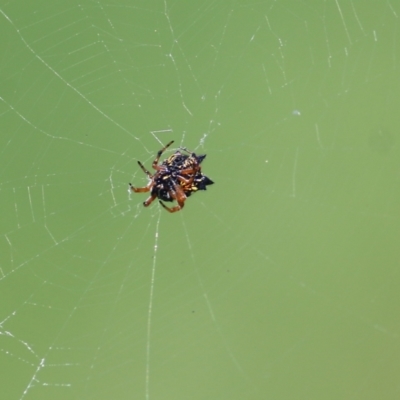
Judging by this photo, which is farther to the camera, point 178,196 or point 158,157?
point 178,196

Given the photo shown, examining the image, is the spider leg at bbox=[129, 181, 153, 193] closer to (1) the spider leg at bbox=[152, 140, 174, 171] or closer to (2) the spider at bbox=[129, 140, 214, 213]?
(2) the spider at bbox=[129, 140, 214, 213]

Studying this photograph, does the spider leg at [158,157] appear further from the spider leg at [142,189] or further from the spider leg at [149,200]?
the spider leg at [149,200]

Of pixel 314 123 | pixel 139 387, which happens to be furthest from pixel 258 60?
pixel 139 387

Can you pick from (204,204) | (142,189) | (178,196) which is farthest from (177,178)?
(204,204)

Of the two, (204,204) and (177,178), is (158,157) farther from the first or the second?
(204,204)

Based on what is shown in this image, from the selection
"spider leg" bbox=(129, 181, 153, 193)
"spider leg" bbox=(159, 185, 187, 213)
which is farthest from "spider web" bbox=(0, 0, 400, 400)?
"spider leg" bbox=(159, 185, 187, 213)

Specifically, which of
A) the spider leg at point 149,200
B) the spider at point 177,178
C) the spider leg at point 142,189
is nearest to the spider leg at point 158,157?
the spider at point 177,178

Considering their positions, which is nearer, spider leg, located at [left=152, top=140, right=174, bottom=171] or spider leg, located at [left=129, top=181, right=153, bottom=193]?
spider leg, located at [left=152, top=140, right=174, bottom=171]
